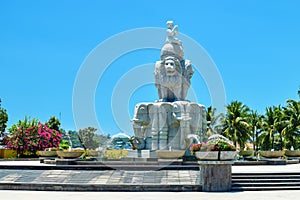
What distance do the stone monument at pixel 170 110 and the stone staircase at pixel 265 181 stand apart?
677 cm

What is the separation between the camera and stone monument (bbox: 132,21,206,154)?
1931cm

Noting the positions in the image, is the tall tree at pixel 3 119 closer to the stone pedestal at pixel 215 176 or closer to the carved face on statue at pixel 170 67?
the carved face on statue at pixel 170 67

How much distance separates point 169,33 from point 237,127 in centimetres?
2229

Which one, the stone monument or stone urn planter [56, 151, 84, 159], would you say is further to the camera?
the stone monument

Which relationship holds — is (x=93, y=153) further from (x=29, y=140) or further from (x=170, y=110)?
(x=29, y=140)

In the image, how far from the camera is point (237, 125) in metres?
40.8

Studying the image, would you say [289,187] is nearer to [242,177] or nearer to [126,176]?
[242,177]

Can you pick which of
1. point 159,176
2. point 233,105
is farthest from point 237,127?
point 159,176

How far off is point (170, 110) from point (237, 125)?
899 inches

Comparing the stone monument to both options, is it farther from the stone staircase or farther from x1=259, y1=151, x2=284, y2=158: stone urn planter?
the stone staircase

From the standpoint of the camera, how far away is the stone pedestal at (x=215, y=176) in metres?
11.5

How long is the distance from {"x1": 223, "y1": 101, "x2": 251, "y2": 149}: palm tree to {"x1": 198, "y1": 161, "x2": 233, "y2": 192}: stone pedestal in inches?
1158

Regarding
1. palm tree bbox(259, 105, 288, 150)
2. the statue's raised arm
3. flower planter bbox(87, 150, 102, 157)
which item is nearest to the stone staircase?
the statue's raised arm

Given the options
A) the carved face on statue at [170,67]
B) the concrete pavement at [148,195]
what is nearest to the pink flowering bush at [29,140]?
the carved face on statue at [170,67]
